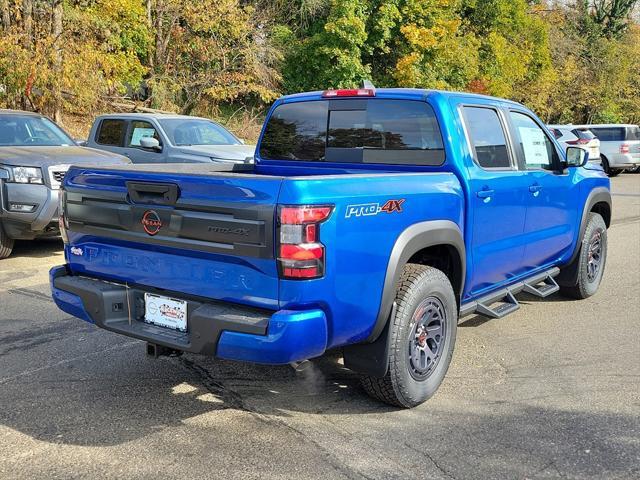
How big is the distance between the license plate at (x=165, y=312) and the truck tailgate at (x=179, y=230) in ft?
0.23

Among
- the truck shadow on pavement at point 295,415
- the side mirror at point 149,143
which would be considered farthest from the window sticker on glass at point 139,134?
the truck shadow on pavement at point 295,415

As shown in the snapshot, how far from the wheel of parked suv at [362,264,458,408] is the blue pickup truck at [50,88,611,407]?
1 cm

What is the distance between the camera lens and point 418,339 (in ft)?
12.8

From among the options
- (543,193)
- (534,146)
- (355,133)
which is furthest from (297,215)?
(534,146)

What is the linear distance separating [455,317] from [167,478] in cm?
205

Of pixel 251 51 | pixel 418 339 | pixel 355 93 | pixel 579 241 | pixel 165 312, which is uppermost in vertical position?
pixel 251 51

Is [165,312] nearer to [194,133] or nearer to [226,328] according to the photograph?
[226,328]

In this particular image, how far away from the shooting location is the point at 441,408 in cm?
394

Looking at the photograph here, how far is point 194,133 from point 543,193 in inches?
280

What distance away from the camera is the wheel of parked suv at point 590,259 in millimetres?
6281

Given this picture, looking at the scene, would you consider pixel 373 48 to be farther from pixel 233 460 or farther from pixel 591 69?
pixel 233 460

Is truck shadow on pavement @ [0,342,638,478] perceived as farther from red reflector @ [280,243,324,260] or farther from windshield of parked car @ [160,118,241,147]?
windshield of parked car @ [160,118,241,147]

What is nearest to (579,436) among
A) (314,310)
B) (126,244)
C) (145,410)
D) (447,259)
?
(447,259)

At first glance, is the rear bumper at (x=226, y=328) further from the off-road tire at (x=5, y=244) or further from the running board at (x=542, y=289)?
the off-road tire at (x=5, y=244)
